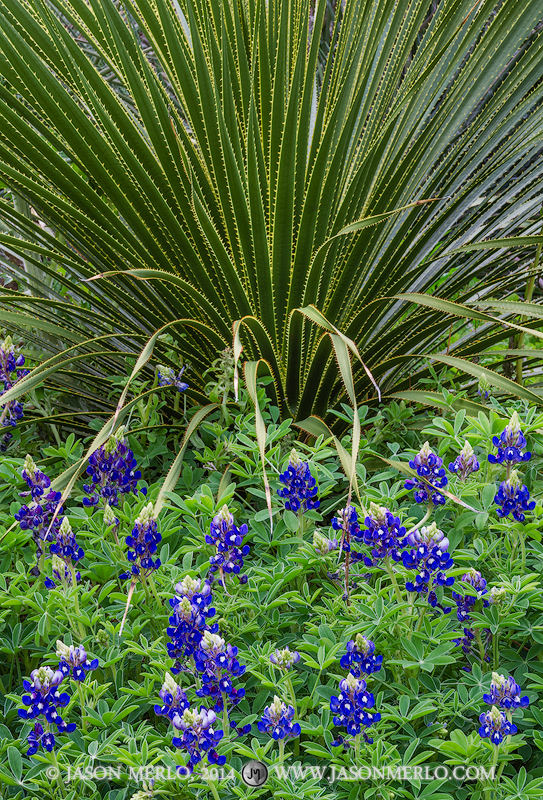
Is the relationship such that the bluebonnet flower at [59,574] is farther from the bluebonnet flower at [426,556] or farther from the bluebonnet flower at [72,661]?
the bluebonnet flower at [426,556]

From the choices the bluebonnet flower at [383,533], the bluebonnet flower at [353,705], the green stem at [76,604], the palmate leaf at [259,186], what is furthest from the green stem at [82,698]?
the palmate leaf at [259,186]

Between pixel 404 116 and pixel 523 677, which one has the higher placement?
pixel 404 116

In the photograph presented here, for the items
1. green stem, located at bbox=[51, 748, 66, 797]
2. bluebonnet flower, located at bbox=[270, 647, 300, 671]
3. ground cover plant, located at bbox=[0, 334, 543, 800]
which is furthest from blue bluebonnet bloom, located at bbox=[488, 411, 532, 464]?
green stem, located at bbox=[51, 748, 66, 797]

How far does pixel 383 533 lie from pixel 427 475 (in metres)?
0.15

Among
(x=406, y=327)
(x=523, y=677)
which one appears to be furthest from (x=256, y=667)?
(x=406, y=327)

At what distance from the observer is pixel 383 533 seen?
3.45 feet

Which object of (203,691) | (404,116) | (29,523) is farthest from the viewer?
(404,116)

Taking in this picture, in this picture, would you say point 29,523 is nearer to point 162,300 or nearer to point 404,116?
point 162,300

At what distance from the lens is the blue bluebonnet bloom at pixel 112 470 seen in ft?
4.51

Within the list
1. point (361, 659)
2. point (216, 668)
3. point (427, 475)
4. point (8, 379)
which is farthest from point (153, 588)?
point (8, 379)

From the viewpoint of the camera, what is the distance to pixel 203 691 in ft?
3.12

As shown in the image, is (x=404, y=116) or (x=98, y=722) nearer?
(x=98, y=722)

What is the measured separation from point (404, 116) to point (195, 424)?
1.21 metres

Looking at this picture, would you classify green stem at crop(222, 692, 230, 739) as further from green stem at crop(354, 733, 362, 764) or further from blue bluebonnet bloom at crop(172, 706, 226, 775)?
green stem at crop(354, 733, 362, 764)
